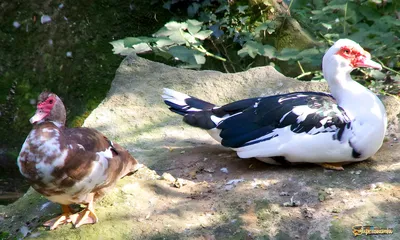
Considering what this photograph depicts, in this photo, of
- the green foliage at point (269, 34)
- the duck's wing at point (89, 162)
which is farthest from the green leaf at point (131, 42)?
the duck's wing at point (89, 162)

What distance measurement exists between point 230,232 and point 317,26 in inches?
146

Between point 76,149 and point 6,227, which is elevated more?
point 76,149

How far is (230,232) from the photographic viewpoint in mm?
3262

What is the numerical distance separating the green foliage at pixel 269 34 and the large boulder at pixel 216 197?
2.41ft

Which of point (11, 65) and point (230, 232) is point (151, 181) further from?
point (11, 65)

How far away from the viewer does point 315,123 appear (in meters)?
3.72

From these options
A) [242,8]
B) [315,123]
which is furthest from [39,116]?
[242,8]

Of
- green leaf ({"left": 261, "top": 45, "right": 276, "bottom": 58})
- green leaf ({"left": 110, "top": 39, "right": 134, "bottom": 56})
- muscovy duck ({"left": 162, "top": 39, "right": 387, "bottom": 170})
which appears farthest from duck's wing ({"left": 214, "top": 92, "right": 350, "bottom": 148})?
green leaf ({"left": 110, "top": 39, "right": 134, "bottom": 56})

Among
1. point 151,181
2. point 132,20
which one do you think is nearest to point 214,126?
point 151,181

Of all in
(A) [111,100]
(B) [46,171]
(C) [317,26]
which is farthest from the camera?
(C) [317,26]

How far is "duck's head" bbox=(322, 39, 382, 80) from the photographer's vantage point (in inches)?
154

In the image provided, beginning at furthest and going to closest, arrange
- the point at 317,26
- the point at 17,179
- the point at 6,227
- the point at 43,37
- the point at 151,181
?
the point at 43,37, the point at 317,26, the point at 17,179, the point at 151,181, the point at 6,227

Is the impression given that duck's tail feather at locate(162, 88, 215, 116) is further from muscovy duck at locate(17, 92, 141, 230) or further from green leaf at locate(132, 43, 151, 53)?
green leaf at locate(132, 43, 151, 53)

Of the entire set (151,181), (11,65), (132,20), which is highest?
(151,181)
